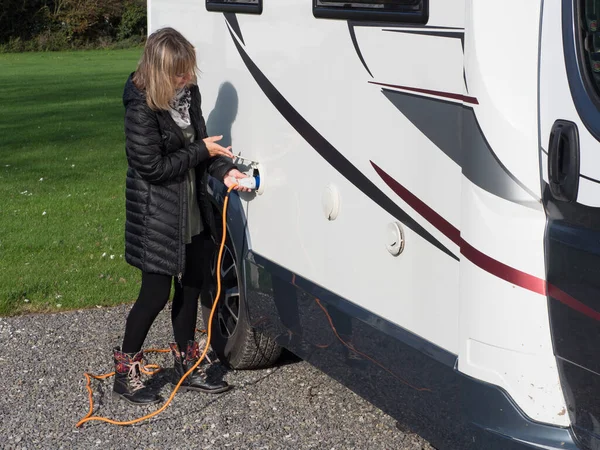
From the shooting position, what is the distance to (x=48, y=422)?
4.81m

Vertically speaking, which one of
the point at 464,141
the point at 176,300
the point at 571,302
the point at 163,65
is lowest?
the point at 176,300

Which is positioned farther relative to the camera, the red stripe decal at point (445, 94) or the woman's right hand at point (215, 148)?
the woman's right hand at point (215, 148)

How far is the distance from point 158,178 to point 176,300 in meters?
0.85

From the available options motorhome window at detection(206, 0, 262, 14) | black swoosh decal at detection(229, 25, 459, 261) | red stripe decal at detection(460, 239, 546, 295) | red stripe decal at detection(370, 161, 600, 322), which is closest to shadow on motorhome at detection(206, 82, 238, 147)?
black swoosh decal at detection(229, 25, 459, 261)

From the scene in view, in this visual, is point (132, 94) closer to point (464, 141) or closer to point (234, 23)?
point (234, 23)

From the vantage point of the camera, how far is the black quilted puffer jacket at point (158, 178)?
4.62 metres

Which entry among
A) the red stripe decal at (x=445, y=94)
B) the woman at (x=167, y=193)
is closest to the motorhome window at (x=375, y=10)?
the red stripe decal at (x=445, y=94)

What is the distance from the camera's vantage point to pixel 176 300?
5.22 m

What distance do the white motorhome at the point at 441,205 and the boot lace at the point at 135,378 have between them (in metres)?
0.88

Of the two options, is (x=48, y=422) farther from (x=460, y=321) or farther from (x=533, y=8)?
(x=533, y=8)

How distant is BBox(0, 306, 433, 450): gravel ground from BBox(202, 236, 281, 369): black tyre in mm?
112

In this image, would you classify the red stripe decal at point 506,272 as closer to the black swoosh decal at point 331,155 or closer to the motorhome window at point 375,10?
the black swoosh decal at point 331,155

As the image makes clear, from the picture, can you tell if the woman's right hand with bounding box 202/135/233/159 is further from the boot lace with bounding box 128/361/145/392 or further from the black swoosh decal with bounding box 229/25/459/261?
the boot lace with bounding box 128/361/145/392

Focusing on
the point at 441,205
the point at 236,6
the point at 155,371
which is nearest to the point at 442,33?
the point at 441,205
